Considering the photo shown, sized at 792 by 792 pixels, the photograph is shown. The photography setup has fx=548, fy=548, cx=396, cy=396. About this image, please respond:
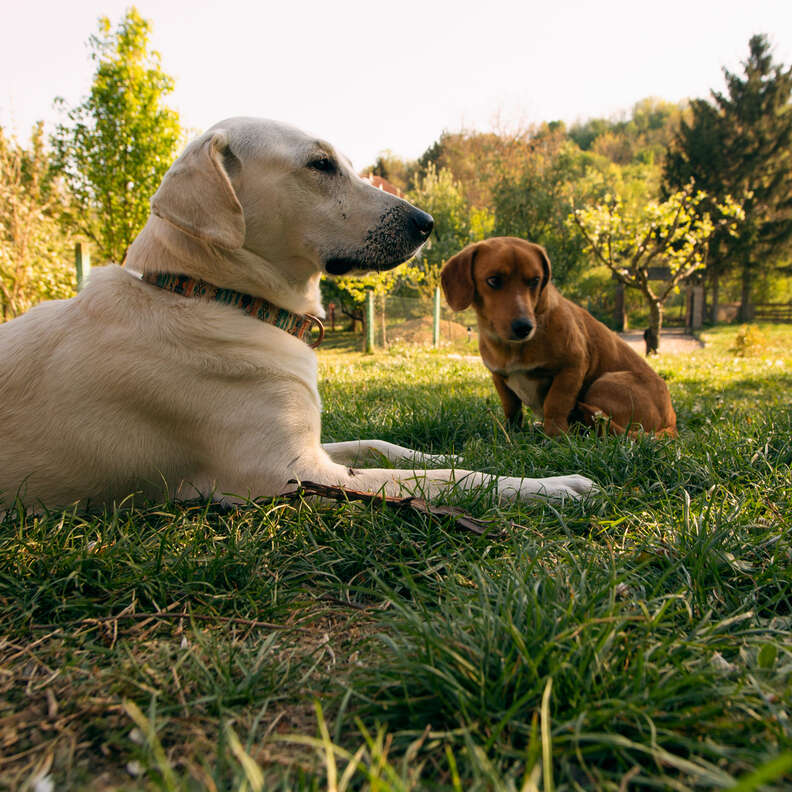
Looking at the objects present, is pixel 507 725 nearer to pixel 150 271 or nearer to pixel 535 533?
pixel 535 533

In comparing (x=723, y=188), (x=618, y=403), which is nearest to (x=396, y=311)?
(x=618, y=403)

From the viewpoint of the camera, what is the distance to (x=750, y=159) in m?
37.2

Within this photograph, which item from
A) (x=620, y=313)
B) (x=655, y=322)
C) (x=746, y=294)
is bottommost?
(x=620, y=313)

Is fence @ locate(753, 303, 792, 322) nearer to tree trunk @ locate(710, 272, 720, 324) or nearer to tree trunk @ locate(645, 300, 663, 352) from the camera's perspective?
tree trunk @ locate(710, 272, 720, 324)

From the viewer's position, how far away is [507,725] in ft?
3.21

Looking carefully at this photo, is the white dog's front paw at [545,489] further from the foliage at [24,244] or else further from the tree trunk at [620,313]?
the tree trunk at [620,313]

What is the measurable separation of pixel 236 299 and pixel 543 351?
225 cm

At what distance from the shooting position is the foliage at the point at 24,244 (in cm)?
1091

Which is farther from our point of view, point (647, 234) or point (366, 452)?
point (647, 234)

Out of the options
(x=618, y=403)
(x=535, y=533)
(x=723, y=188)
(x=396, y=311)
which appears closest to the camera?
(x=535, y=533)

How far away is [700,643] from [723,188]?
146 feet

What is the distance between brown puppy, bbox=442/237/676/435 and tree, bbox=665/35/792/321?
126 ft

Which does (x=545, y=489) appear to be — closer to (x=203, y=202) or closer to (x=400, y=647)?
(x=400, y=647)

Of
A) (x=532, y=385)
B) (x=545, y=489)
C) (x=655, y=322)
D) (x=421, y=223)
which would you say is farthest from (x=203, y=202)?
(x=655, y=322)
